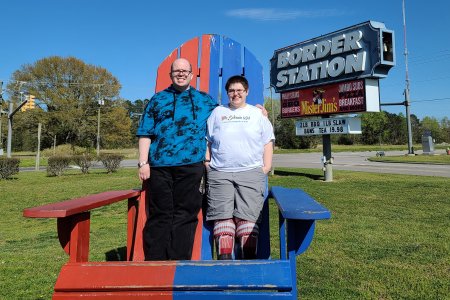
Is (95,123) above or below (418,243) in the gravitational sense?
above

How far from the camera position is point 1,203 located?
9719 mm

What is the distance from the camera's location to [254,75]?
12.0 ft

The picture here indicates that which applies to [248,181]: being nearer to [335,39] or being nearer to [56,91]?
[335,39]

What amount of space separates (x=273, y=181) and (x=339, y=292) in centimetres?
1032

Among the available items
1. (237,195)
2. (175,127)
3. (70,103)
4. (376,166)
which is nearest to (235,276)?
(237,195)

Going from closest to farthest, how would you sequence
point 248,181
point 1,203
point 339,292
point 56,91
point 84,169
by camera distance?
1. point 248,181
2. point 339,292
3. point 1,203
4. point 84,169
5. point 56,91

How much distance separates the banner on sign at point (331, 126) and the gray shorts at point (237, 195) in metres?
12.1

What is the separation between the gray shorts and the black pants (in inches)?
6.0

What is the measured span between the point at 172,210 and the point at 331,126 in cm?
1262

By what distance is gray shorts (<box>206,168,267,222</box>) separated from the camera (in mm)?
2629

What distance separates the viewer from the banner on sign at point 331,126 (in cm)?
1388

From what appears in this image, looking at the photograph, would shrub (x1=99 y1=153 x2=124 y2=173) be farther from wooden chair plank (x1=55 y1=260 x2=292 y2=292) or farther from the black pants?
wooden chair plank (x1=55 y1=260 x2=292 y2=292)

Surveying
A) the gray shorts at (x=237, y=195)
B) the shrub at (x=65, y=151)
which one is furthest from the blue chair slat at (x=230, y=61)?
the shrub at (x=65, y=151)

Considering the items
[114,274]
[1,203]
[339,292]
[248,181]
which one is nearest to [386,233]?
[339,292]
